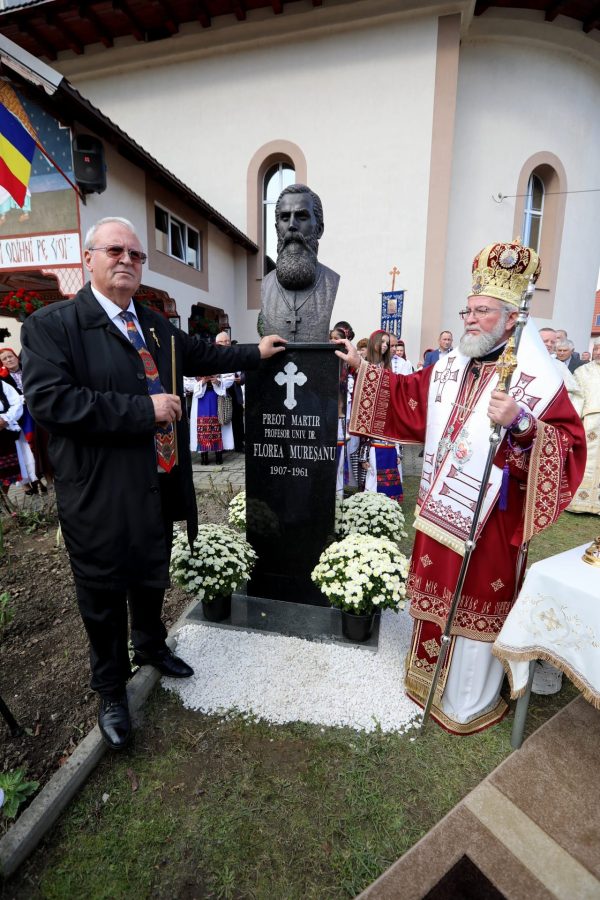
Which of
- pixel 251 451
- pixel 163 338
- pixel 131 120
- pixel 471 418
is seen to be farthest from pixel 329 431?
pixel 131 120

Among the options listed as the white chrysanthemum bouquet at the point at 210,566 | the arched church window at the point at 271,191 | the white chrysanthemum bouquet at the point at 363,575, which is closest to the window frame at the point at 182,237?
the arched church window at the point at 271,191

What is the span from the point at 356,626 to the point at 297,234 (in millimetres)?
2599

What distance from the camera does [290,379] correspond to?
9.92 ft

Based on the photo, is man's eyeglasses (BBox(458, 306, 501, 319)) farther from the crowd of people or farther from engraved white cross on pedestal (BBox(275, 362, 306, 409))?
engraved white cross on pedestal (BBox(275, 362, 306, 409))

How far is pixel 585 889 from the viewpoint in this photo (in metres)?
1.59

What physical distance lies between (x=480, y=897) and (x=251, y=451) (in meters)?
2.46

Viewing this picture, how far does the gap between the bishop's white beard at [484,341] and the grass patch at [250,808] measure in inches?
75.0

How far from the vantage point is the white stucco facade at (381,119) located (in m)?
9.88

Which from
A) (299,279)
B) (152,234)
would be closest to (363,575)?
(299,279)

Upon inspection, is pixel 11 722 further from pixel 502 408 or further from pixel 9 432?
pixel 9 432

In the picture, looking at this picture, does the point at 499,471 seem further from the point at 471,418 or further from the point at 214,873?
the point at 214,873

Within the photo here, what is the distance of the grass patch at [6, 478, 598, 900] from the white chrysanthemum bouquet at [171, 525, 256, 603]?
69 centimetres

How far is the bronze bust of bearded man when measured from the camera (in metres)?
3.06

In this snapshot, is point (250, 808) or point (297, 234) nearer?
point (250, 808)
